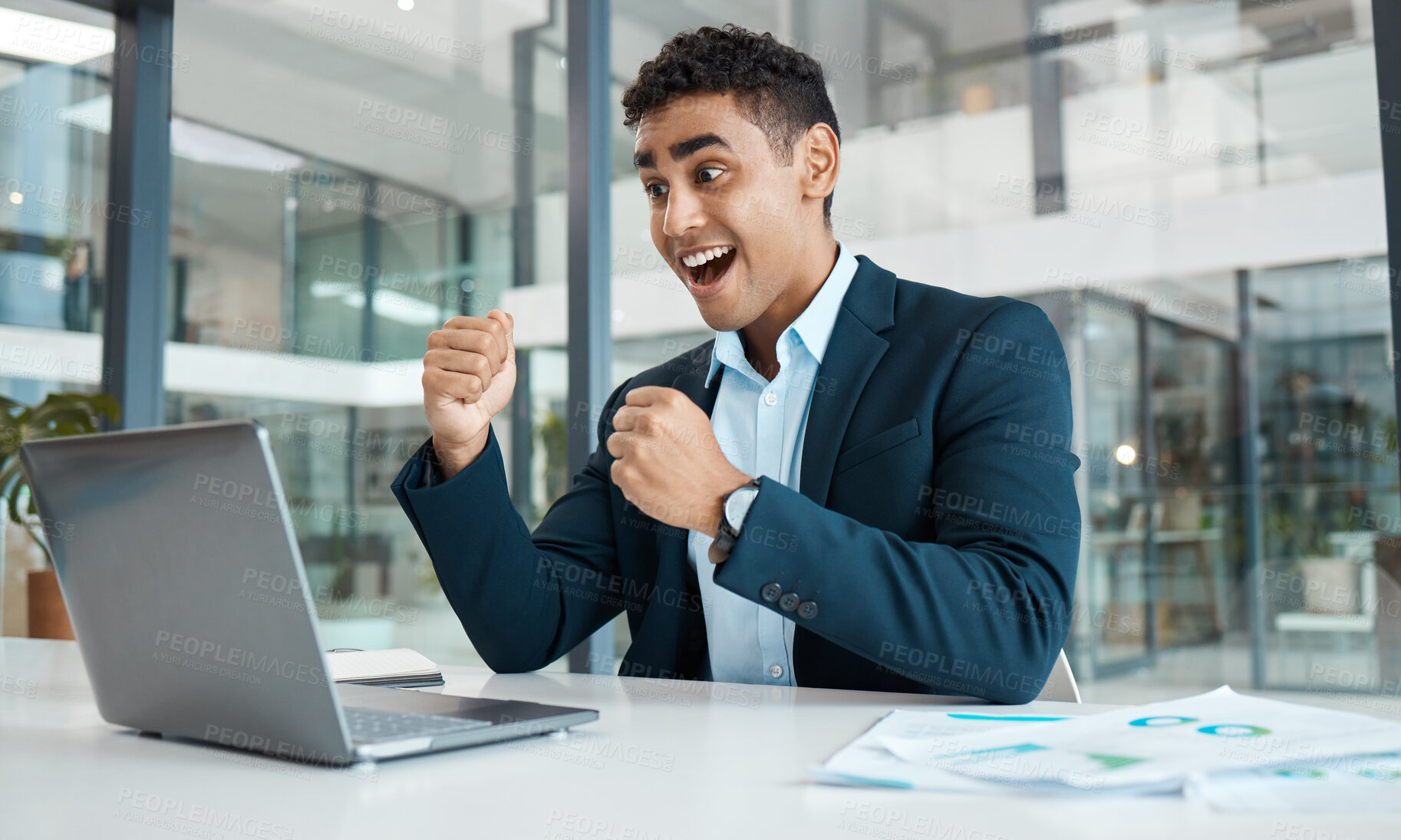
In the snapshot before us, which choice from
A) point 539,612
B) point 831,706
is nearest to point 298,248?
point 539,612

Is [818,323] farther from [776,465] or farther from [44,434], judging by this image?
[44,434]

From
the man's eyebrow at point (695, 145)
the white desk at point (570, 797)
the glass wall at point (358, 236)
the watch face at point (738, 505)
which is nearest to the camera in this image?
the white desk at point (570, 797)

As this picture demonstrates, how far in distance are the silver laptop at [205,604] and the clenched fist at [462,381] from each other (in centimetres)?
48

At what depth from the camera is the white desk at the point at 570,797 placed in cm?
60

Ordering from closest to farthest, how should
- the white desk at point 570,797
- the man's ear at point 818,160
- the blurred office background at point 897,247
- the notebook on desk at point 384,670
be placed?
the white desk at point 570,797 → the notebook on desk at point 384,670 → the man's ear at point 818,160 → the blurred office background at point 897,247

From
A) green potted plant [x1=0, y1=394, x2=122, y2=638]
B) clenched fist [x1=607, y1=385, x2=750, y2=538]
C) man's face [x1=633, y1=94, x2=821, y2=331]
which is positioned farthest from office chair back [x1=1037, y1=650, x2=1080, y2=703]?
green potted plant [x1=0, y1=394, x2=122, y2=638]

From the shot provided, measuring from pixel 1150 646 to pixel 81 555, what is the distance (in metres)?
2.92

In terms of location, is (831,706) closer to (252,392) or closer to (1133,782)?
(1133,782)

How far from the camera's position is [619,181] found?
3090mm

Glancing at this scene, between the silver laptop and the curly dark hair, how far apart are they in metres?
0.98

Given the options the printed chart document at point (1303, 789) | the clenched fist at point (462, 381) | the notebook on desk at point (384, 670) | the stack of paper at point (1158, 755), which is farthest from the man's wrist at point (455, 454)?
the printed chart document at point (1303, 789)

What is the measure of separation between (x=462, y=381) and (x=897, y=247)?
205cm

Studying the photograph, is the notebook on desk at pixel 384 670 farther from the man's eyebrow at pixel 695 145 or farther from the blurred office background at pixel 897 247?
the blurred office background at pixel 897 247

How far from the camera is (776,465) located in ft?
5.08
